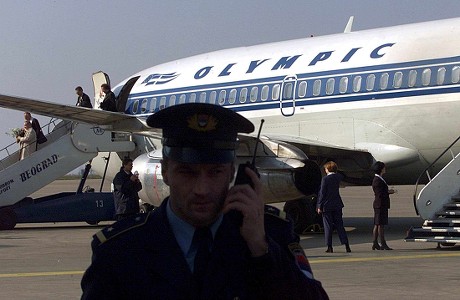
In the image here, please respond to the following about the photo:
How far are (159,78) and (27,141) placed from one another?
389 centimetres

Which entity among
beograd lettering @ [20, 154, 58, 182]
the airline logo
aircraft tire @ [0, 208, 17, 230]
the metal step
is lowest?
the metal step

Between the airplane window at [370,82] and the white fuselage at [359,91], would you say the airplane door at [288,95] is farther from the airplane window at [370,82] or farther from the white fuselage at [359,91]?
the airplane window at [370,82]

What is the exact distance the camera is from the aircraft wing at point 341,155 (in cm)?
1973

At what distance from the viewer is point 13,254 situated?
A: 17.1 meters

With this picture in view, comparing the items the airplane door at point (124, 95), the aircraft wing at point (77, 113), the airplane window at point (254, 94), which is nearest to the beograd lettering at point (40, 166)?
the airplane door at point (124, 95)

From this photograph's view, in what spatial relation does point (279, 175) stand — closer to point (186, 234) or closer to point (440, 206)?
point (440, 206)

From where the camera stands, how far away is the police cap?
125 inches

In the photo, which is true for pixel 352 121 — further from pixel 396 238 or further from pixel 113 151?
pixel 113 151

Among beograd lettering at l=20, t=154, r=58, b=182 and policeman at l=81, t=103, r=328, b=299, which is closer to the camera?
policeman at l=81, t=103, r=328, b=299

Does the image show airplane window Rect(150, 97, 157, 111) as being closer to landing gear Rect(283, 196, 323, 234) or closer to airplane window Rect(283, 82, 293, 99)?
airplane window Rect(283, 82, 293, 99)

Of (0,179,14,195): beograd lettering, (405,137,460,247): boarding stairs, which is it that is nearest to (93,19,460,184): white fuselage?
(405,137,460,247): boarding stairs

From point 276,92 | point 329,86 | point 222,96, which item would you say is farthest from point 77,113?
point 329,86

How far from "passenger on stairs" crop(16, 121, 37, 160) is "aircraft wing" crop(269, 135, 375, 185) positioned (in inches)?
302

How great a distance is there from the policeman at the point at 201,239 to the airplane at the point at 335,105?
44.3 ft
